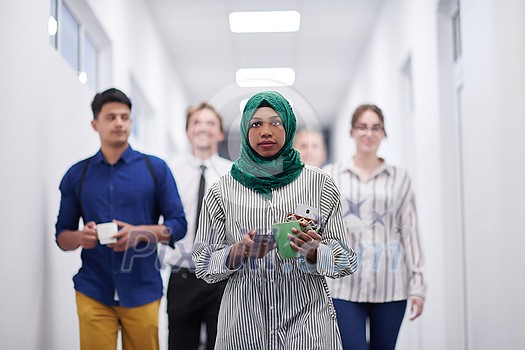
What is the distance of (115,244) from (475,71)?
2.17m

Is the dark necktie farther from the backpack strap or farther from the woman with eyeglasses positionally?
the woman with eyeglasses

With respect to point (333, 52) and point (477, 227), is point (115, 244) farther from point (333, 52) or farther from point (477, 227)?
point (333, 52)

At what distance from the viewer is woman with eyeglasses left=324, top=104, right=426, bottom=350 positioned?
3238 mm

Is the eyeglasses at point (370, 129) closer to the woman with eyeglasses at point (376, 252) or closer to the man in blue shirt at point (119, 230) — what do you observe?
the woman with eyeglasses at point (376, 252)

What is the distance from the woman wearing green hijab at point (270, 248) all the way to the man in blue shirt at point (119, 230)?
84 centimetres

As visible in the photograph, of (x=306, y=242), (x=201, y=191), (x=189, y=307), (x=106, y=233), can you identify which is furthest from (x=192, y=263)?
(x=306, y=242)

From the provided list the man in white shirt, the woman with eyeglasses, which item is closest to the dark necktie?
the man in white shirt

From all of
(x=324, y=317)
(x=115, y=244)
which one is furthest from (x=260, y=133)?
A: (x=115, y=244)

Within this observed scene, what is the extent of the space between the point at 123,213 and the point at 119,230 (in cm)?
10

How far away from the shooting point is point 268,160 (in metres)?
2.14

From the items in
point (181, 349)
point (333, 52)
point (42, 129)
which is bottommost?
point (181, 349)

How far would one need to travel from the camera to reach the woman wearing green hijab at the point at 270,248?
2086mm

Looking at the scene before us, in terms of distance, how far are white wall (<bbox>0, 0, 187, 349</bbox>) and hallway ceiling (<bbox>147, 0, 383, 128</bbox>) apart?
284cm

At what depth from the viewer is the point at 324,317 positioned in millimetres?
2107
